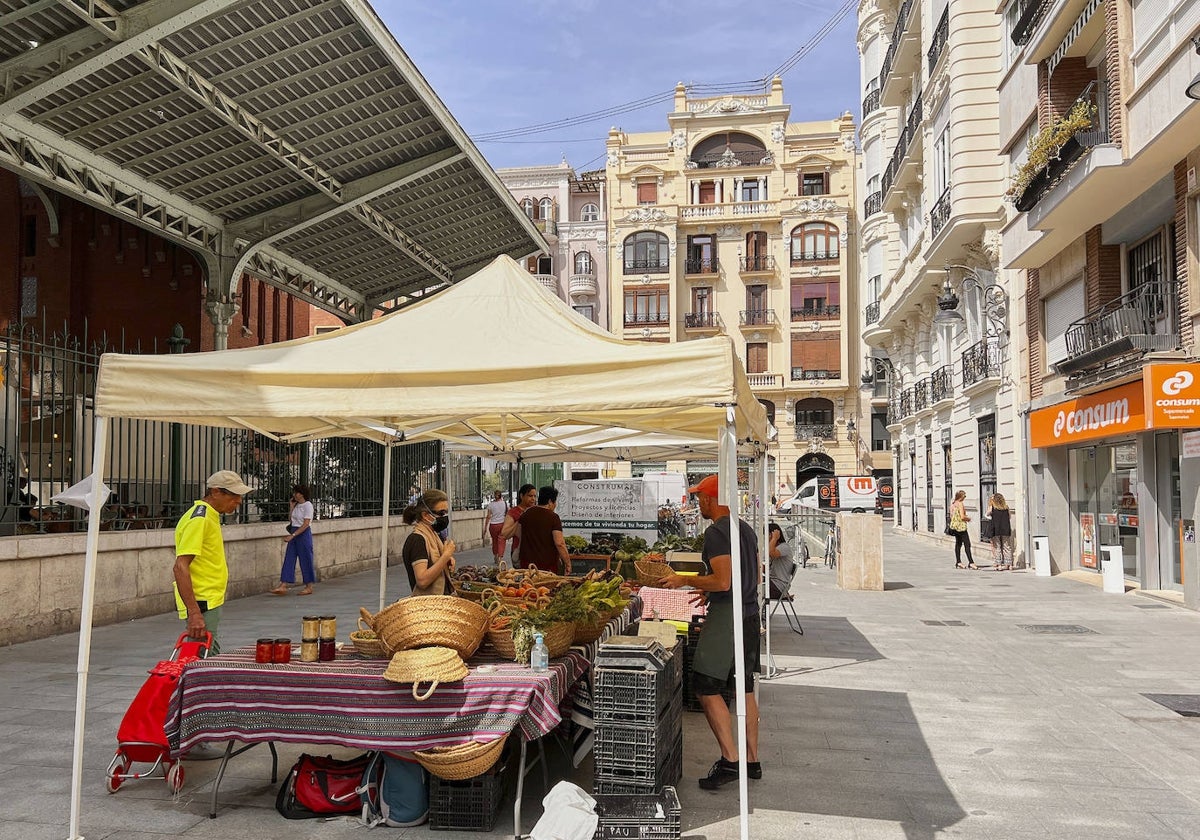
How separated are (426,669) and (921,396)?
3200 cm

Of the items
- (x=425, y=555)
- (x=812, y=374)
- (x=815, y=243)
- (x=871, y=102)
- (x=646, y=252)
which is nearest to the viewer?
(x=425, y=555)

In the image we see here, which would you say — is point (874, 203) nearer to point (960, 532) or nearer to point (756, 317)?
point (756, 317)

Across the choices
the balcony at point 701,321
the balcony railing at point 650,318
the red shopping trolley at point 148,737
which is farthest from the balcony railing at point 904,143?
the red shopping trolley at point 148,737

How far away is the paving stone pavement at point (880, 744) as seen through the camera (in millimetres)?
5402

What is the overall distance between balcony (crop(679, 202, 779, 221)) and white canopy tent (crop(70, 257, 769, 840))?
5539cm

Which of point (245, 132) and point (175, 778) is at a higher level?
point (245, 132)

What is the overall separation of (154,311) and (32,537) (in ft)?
42.7

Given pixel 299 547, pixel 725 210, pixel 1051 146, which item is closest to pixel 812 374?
pixel 725 210

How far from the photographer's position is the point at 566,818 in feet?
15.4

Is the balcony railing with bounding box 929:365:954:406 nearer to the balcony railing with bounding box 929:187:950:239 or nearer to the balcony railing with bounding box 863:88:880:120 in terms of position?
the balcony railing with bounding box 929:187:950:239

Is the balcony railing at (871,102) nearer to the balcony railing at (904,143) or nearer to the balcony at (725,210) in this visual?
the balcony railing at (904,143)

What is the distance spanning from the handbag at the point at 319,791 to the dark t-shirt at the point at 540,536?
4.86 meters

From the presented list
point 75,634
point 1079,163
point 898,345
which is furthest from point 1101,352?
point 898,345

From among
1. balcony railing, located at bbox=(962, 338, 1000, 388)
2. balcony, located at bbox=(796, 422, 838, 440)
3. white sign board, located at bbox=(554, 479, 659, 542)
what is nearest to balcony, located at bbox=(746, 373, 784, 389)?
balcony, located at bbox=(796, 422, 838, 440)
